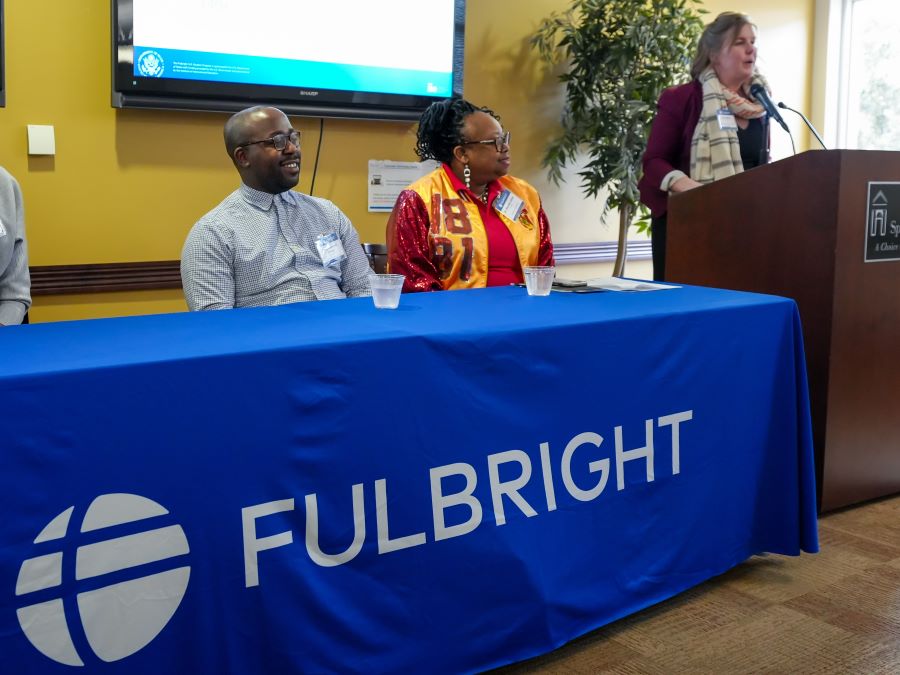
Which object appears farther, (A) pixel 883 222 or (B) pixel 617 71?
(B) pixel 617 71

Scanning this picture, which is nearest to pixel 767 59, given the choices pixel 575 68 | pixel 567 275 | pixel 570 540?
pixel 575 68

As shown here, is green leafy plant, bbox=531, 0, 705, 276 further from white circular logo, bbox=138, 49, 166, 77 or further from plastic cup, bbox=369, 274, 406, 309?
plastic cup, bbox=369, 274, 406, 309

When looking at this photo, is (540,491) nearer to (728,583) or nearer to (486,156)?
(728,583)

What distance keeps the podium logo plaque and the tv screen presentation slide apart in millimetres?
2123

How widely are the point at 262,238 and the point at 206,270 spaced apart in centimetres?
18

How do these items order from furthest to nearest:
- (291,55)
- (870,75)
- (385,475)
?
(870,75) → (291,55) → (385,475)

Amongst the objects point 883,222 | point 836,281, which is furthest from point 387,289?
point 883,222

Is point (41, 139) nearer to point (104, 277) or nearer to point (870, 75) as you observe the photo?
point (104, 277)

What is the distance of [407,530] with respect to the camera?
1558mm

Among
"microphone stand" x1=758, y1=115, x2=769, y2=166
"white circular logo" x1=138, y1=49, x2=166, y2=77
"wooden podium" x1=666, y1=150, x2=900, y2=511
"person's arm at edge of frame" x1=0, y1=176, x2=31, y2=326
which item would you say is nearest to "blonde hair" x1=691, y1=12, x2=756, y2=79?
"microphone stand" x1=758, y1=115, x2=769, y2=166

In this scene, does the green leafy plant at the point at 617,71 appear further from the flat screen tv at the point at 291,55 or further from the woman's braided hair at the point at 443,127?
the woman's braided hair at the point at 443,127

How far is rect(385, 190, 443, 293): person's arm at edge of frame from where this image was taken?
2631mm

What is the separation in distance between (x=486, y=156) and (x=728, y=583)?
53.7 inches

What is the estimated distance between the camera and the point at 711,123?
309cm
